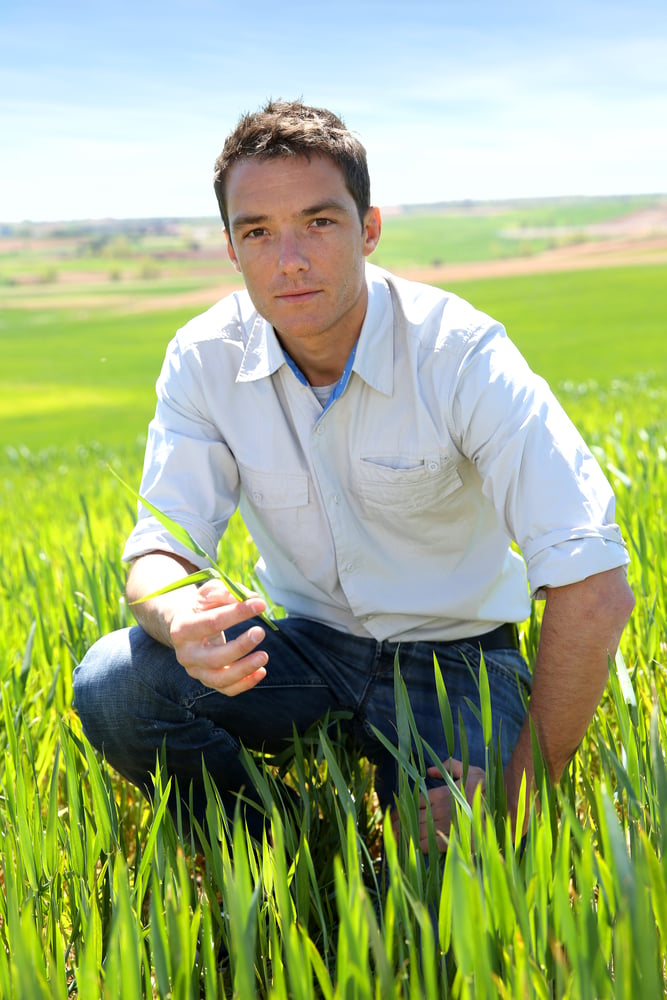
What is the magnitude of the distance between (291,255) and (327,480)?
0.47m

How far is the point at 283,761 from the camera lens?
2.08 meters

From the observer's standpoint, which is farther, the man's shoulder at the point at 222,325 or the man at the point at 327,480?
the man's shoulder at the point at 222,325

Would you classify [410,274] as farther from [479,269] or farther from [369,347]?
[369,347]

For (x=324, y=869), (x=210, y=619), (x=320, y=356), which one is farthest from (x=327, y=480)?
(x=324, y=869)

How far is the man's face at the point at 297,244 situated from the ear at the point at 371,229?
0.51ft

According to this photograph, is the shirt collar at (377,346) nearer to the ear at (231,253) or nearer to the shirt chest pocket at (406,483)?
the shirt chest pocket at (406,483)

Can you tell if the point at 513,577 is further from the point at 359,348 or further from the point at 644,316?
the point at 644,316

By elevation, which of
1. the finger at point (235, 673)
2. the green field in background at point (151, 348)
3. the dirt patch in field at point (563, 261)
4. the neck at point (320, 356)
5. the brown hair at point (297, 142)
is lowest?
the green field in background at point (151, 348)

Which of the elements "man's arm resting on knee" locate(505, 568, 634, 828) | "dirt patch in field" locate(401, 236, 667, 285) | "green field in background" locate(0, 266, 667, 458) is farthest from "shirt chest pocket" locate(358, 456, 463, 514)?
"dirt patch in field" locate(401, 236, 667, 285)

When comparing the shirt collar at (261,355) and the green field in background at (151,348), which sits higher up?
the shirt collar at (261,355)

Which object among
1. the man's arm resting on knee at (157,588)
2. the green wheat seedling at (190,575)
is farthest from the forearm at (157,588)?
the green wheat seedling at (190,575)

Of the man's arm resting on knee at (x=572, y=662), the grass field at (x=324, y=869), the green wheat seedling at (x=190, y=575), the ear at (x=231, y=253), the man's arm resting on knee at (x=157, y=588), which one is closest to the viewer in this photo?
the grass field at (x=324, y=869)

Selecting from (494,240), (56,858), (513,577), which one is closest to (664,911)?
(56,858)

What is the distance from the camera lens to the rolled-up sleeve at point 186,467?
222 cm
